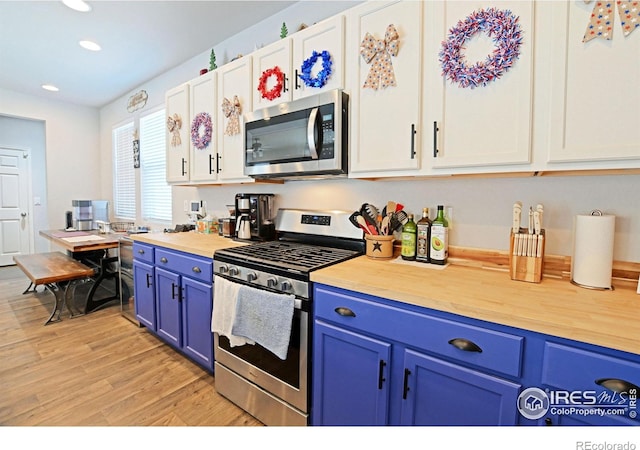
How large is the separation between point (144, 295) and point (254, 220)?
1286 millimetres

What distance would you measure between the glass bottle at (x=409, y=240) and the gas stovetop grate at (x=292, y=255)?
284 mm

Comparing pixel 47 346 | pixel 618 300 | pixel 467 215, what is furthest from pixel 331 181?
pixel 47 346

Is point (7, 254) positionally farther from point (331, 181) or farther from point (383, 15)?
point (383, 15)

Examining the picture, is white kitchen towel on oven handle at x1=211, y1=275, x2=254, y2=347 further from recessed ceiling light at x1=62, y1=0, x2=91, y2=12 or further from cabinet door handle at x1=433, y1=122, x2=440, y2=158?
recessed ceiling light at x1=62, y1=0, x2=91, y2=12

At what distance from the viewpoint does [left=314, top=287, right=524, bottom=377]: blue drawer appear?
0.96m

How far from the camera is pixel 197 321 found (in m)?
2.05

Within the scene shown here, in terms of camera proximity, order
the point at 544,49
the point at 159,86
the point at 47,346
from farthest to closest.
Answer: the point at 159,86
the point at 47,346
the point at 544,49

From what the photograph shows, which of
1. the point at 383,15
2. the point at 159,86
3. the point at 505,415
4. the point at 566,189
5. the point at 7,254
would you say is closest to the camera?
the point at 505,415

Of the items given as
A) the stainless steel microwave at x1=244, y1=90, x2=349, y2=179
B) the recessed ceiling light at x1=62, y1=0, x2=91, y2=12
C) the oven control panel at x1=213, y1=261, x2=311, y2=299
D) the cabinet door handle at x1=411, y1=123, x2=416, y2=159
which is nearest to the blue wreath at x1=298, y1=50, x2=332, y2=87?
the stainless steel microwave at x1=244, y1=90, x2=349, y2=179

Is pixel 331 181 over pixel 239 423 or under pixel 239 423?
over

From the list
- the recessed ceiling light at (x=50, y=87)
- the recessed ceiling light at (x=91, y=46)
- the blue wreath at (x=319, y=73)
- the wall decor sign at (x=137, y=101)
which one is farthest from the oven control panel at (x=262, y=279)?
the recessed ceiling light at (x=50, y=87)

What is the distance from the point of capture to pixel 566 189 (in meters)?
1.36

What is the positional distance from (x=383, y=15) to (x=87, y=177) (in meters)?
5.65

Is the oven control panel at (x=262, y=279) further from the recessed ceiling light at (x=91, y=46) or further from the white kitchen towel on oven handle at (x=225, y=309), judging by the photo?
the recessed ceiling light at (x=91, y=46)
